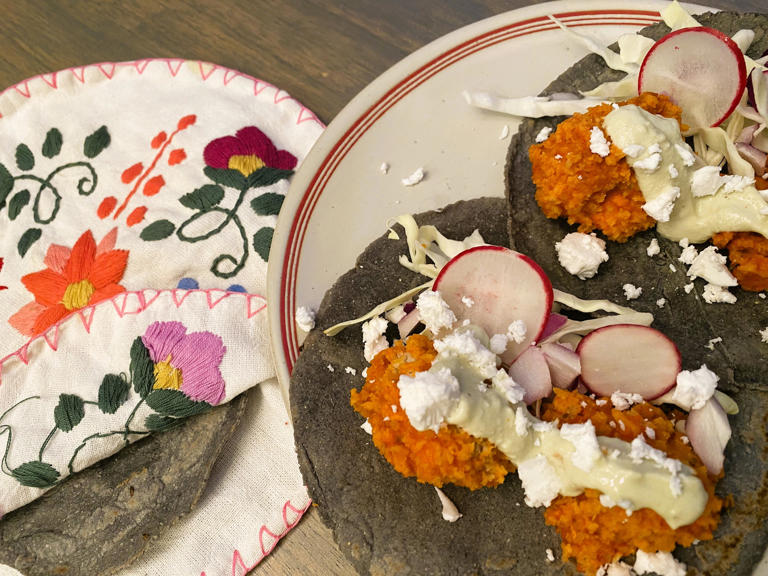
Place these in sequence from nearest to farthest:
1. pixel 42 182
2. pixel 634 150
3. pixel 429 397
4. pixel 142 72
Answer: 1. pixel 429 397
2. pixel 634 150
3. pixel 42 182
4. pixel 142 72

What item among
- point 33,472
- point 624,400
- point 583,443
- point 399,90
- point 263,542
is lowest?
point 263,542

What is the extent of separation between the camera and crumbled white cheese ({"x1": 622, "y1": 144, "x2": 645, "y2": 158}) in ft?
6.04

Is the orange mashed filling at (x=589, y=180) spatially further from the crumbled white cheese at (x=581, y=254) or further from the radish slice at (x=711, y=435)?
the radish slice at (x=711, y=435)

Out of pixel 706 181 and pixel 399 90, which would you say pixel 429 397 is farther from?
pixel 399 90

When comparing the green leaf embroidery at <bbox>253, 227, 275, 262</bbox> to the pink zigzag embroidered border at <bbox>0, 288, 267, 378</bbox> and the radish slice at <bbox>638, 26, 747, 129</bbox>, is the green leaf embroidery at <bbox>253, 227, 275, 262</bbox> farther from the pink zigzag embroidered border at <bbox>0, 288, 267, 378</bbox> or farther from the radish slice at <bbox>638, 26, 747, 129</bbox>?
the radish slice at <bbox>638, 26, 747, 129</bbox>

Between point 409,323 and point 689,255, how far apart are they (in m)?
0.88

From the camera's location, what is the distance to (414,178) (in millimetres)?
2352

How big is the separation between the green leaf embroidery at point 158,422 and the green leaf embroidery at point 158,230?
77cm

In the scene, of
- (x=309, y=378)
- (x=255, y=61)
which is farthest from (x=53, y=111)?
(x=309, y=378)

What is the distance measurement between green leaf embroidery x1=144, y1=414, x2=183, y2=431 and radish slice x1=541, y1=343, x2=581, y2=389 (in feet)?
4.35

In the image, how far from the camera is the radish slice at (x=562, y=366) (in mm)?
1789

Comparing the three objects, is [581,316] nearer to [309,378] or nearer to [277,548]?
[309,378]

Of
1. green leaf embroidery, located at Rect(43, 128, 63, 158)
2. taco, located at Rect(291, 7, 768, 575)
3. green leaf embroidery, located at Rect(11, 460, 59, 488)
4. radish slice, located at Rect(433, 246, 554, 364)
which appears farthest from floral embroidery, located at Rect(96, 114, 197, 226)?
radish slice, located at Rect(433, 246, 554, 364)

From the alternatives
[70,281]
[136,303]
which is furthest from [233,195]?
[70,281]
